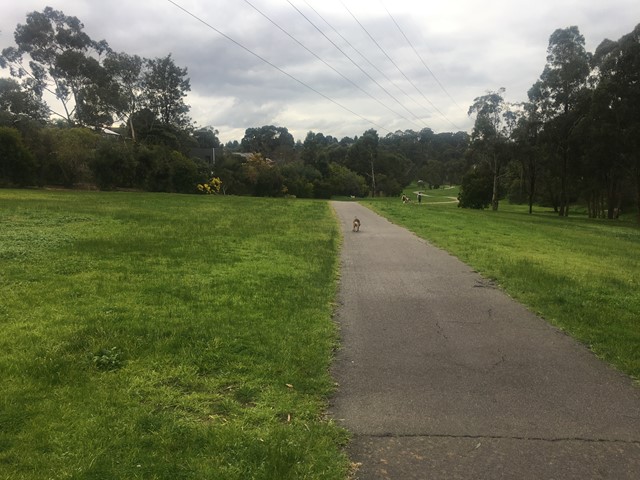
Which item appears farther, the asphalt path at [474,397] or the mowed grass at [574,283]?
the mowed grass at [574,283]

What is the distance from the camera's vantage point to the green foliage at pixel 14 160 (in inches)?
1665

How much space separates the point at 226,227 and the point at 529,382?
14.1 meters

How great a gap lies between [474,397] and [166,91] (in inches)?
2768

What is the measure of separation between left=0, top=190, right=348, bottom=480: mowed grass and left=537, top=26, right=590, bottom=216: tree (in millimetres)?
36272

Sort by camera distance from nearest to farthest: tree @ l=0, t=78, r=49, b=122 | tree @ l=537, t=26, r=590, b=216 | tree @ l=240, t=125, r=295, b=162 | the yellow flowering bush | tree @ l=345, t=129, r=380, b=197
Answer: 1. tree @ l=537, t=26, r=590, b=216
2. tree @ l=0, t=78, r=49, b=122
3. the yellow flowering bush
4. tree @ l=345, t=129, r=380, b=197
5. tree @ l=240, t=125, r=295, b=162

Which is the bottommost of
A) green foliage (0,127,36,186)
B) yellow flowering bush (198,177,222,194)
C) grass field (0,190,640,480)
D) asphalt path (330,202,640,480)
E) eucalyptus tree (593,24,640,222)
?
asphalt path (330,202,640,480)

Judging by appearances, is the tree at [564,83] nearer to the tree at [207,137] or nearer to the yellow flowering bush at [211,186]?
the yellow flowering bush at [211,186]

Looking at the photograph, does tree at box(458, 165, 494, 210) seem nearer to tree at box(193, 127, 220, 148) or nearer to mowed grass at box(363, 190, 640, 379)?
mowed grass at box(363, 190, 640, 379)

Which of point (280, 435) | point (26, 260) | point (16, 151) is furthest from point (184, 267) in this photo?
point (16, 151)

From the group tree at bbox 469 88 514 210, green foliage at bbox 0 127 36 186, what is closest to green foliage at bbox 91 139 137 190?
green foliage at bbox 0 127 36 186

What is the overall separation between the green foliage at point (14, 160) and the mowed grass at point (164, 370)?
39.9m

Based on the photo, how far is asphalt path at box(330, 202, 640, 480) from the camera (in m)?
3.24

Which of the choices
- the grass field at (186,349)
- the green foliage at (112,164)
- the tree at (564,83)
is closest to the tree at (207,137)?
the green foliage at (112,164)

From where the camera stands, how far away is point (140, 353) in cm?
485
